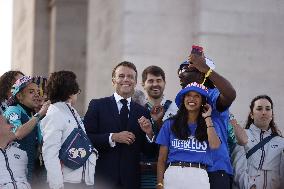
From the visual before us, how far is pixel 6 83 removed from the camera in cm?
686

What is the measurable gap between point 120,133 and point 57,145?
0.58 meters

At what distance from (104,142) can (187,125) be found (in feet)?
2.55

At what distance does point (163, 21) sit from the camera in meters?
10.1

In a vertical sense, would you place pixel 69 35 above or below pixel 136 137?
above

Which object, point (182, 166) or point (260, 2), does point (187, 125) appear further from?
point (260, 2)

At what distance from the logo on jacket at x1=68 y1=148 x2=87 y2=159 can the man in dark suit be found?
0.28 metres

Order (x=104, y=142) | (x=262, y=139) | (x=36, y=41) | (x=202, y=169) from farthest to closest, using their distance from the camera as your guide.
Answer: (x=36, y=41), (x=262, y=139), (x=104, y=142), (x=202, y=169)

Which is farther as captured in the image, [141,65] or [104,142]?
[141,65]

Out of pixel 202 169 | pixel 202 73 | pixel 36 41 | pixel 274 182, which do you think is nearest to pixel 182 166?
pixel 202 169

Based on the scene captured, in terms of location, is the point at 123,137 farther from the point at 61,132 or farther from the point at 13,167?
the point at 13,167

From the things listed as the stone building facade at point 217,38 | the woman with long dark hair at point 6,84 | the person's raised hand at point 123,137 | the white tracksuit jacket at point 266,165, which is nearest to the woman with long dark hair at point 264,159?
the white tracksuit jacket at point 266,165

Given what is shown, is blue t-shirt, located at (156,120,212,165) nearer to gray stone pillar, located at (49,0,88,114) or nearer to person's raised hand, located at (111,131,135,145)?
person's raised hand, located at (111,131,135,145)

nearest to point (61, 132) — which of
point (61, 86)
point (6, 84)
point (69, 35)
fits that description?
point (61, 86)

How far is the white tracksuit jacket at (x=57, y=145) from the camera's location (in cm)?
566
